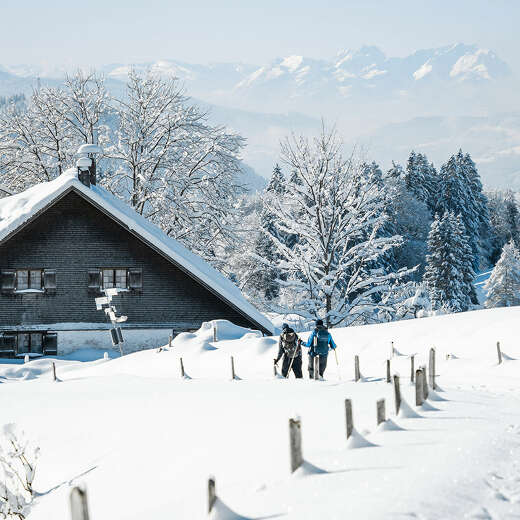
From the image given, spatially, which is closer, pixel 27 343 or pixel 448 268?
pixel 27 343

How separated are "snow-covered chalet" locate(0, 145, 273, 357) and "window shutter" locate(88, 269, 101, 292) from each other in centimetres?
4

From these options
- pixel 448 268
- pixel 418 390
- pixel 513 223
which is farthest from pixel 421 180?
pixel 418 390

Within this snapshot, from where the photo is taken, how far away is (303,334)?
22359mm

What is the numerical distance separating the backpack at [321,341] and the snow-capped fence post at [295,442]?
27.2 ft

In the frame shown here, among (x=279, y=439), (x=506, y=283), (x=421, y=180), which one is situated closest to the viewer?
(x=279, y=439)

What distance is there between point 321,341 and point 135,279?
1125 cm

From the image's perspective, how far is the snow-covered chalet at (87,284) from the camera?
24.9 metres

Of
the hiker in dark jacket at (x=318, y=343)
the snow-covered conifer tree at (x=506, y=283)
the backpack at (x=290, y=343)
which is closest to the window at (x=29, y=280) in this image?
the backpack at (x=290, y=343)

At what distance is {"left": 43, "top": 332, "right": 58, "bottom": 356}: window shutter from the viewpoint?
25719 mm

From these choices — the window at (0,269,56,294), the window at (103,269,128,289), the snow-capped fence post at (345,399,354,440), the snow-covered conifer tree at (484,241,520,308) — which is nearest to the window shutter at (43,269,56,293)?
the window at (0,269,56,294)

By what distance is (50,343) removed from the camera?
25797 mm

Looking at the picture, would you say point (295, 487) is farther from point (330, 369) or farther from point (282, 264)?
point (282, 264)

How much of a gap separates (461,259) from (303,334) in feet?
139

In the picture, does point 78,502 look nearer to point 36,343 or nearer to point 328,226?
point 36,343
